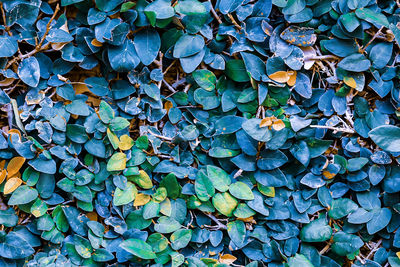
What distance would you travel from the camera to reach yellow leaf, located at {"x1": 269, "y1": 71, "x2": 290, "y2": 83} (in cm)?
124

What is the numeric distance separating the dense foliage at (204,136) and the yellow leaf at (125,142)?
11 mm

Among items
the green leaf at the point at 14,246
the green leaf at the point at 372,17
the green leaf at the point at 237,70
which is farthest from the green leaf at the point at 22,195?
the green leaf at the point at 372,17

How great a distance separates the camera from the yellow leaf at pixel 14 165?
120 centimetres

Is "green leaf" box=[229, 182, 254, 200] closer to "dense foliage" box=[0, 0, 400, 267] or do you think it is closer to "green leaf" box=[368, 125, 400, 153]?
"dense foliage" box=[0, 0, 400, 267]

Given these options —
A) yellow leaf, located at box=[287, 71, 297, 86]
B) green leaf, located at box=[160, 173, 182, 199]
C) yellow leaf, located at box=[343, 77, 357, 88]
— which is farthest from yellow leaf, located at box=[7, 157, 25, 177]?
yellow leaf, located at box=[343, 77, 357, 88]

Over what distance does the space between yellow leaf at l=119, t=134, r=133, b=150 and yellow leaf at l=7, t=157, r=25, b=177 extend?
0.35 metres

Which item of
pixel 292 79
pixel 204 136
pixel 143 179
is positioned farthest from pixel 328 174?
pixel 143 179

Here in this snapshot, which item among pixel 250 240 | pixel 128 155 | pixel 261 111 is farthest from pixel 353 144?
pixel 128 155

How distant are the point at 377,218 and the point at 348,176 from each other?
0.20 meters

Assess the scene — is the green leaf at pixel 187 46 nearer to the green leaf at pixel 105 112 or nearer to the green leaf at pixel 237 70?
the green leaf at pixel 237 70

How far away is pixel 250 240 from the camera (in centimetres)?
131

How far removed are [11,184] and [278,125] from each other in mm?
972

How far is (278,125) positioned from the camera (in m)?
1.20

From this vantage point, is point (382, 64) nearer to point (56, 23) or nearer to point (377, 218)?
point (377, 218)
